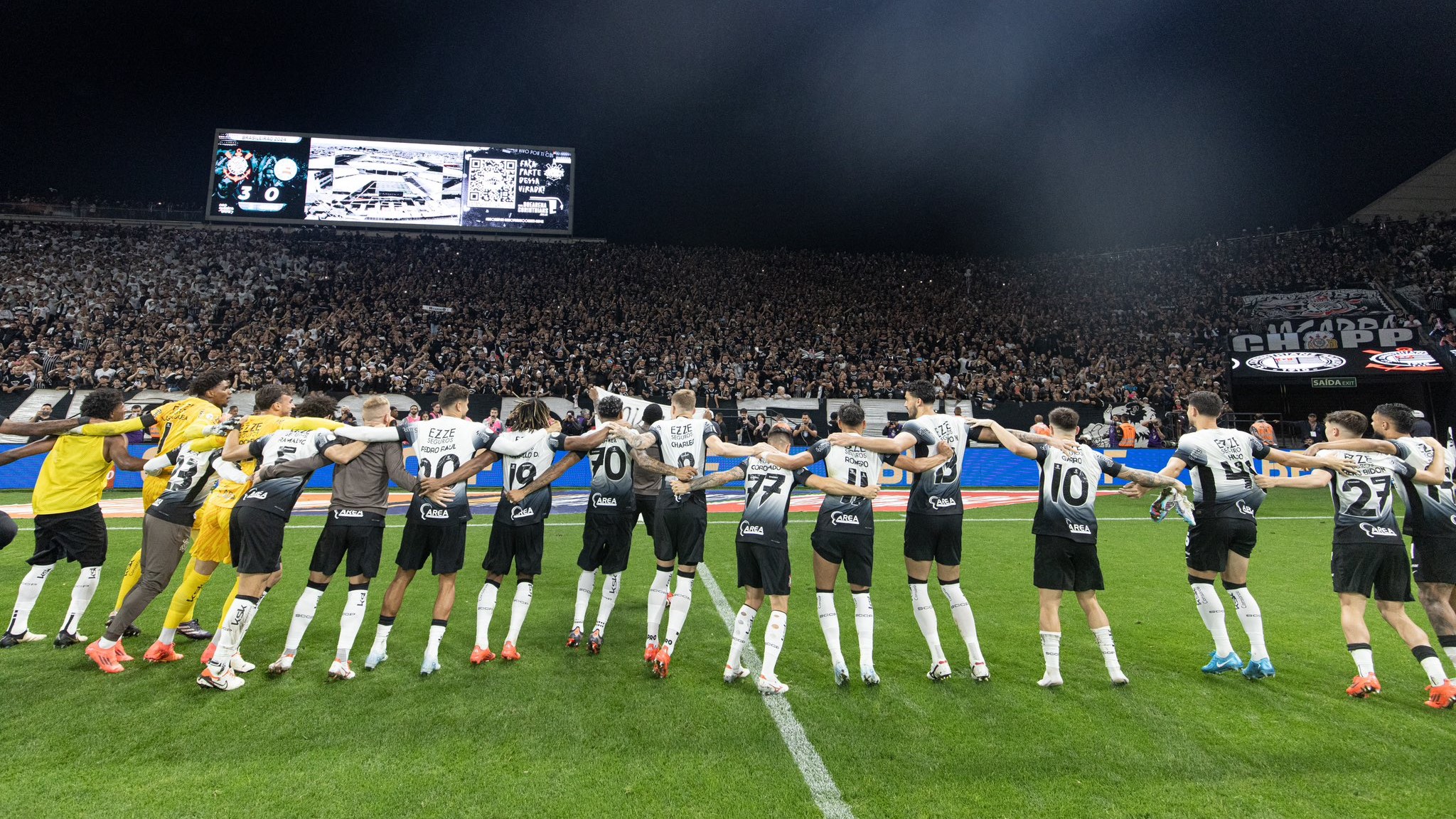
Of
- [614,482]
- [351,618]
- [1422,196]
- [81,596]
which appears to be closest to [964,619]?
[614,482]

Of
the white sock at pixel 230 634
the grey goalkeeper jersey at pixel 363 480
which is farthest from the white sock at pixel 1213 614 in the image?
the white sock at pixel 230 634

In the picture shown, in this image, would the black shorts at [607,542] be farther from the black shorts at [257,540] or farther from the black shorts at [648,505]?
the black shorts at [257,540]

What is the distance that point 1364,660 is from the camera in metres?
5.82

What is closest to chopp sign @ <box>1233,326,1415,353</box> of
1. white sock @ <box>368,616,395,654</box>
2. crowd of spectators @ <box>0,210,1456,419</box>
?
crowd of spectators @ <box>0,210,1456,419</box>

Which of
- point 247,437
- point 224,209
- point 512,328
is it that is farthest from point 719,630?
point 224,209

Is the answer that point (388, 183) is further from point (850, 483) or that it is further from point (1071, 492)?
point (1071, 492)

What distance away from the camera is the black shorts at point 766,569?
5.98 m

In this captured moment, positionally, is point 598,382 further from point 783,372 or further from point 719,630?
point 719,630

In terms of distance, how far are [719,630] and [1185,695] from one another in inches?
171

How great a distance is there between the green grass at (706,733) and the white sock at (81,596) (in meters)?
0.27

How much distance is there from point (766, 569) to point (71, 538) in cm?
707

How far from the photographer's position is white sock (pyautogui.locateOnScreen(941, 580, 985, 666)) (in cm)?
616

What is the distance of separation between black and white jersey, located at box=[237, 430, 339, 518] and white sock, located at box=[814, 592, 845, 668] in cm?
454

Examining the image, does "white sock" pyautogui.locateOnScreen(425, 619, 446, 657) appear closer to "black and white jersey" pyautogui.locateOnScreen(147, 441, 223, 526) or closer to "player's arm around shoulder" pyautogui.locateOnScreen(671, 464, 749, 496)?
"player's arm around shoulder" pyautogui.locateOnScreen(671, 464, 749, 496)
